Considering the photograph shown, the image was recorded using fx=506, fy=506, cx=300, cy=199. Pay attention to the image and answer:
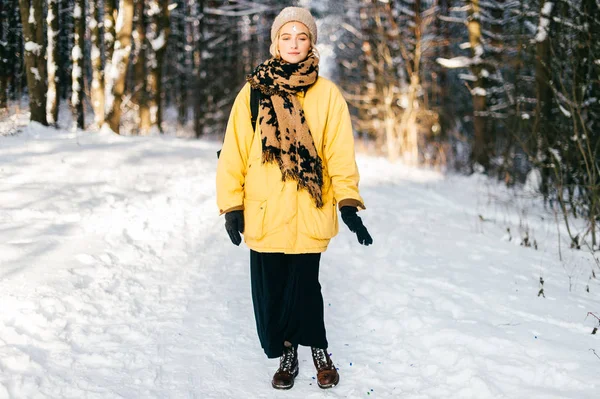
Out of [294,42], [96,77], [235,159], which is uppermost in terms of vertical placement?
[294,42]

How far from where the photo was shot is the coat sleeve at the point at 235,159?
8.62 ft

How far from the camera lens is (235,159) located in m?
2.65

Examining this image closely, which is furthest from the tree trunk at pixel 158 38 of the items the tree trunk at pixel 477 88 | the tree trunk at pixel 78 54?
the tree trunk at pixel 477 88

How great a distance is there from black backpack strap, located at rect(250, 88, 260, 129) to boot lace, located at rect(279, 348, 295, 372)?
1254mm

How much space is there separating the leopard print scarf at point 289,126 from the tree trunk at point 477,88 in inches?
404

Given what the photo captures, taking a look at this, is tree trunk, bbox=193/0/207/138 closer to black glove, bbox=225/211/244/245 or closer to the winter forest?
the winter forest

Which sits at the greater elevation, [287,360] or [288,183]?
[288,183]

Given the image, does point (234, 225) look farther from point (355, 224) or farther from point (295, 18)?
point (295, 18)

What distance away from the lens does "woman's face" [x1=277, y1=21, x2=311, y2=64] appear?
2.63 metres

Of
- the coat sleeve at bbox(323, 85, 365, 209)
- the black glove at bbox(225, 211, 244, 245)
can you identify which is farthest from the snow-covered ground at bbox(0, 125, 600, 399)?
the coat sleeve at bbox(323, 85, 365, 209)

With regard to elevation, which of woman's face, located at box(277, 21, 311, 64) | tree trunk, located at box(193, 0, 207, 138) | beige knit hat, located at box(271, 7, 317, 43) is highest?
beige knit hat, located at box(271, 7, 317, 43)

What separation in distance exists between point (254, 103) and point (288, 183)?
0.47 metres

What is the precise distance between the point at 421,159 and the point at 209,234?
9937 millimetres

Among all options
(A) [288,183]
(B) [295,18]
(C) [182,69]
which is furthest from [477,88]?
(C) [182,69]
